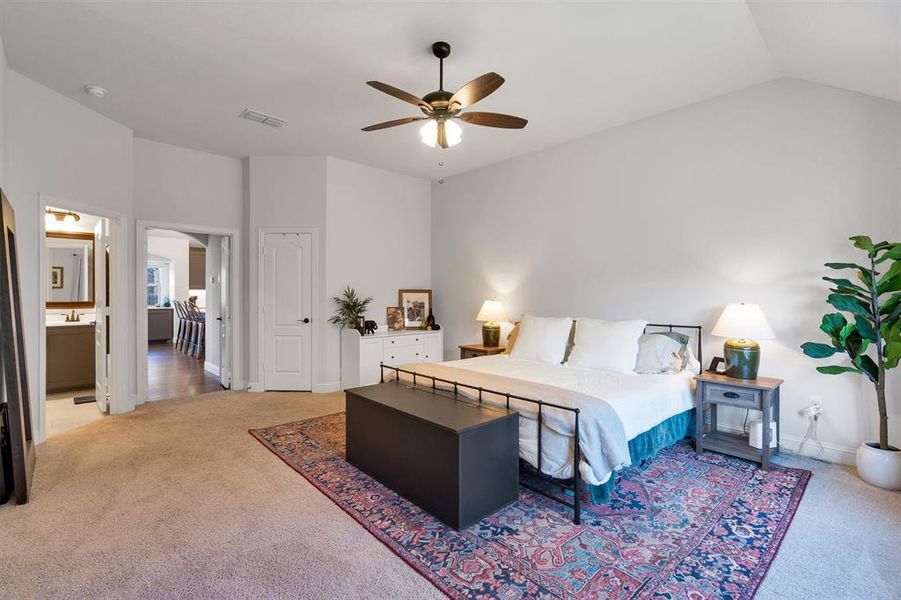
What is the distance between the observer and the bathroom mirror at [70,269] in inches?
235

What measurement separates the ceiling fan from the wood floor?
463cm

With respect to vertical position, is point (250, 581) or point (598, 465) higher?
point (598, 465)

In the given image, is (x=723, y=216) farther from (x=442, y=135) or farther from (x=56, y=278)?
(x=56, y=278)

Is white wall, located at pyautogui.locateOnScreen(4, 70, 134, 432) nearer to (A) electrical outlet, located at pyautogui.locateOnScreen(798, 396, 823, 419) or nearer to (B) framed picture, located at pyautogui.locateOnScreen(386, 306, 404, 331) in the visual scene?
(B) framed picture, located at pyautogui.locateOnScreen(386, 306, 404, 331)

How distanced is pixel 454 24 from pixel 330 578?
3.26 metres

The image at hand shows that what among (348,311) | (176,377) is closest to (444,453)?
(348,311)

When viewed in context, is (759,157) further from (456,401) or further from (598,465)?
(456,401)

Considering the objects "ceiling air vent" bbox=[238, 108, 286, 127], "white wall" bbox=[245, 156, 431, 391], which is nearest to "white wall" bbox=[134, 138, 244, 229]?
"white wall" bbox=[245, 156, 431, 391]

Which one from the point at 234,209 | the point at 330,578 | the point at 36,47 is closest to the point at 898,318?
the point at 330,578

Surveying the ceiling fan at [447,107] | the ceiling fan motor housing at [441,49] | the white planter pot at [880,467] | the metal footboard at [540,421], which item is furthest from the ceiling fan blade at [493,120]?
the white planter pot at [880,467]

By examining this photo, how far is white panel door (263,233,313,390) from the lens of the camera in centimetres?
565

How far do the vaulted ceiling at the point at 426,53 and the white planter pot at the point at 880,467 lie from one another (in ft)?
8.05

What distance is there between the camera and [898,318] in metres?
2.81

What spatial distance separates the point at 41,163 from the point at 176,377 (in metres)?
3.78
